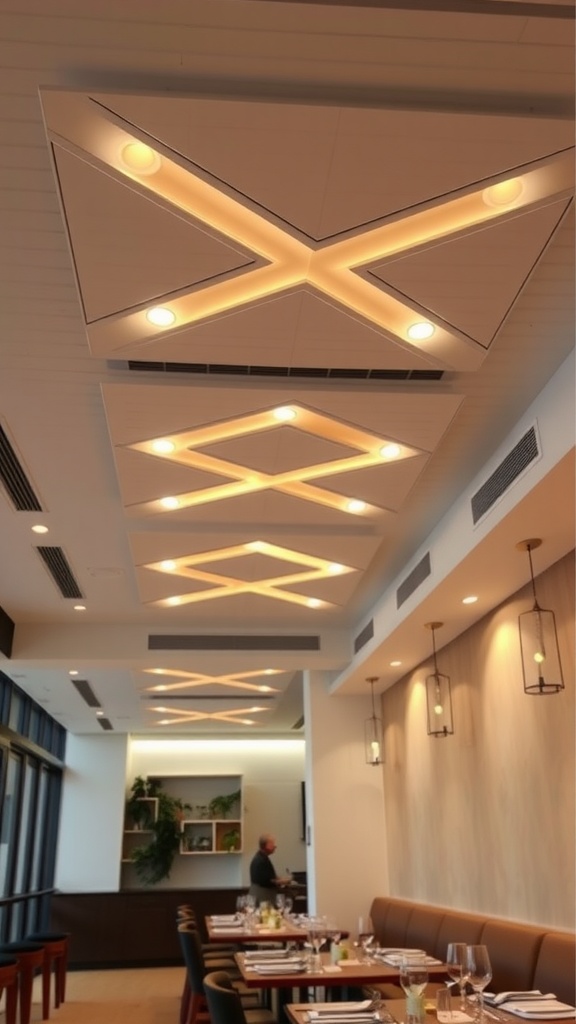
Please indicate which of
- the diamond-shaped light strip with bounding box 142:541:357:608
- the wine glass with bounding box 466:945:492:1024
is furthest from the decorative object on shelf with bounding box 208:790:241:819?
the wine glass with bounding box 466:945:492:1024

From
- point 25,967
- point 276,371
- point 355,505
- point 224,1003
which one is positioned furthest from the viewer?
point 25,967

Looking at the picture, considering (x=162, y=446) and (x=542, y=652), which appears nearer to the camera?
(x=162, y=446)

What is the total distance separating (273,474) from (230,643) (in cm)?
386

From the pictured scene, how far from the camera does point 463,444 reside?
4.53 metres

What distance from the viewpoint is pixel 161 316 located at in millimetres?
3252

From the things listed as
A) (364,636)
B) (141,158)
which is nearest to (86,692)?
(364,636)

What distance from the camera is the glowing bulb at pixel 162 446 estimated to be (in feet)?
13.9

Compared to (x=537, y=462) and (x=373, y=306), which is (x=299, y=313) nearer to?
(x=373, y=306)

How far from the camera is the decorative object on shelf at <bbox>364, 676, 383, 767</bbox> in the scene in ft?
27.3

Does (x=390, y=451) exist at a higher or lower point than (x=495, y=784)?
higher

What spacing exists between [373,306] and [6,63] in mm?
1479

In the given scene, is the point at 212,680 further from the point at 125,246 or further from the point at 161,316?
the point at 125,246

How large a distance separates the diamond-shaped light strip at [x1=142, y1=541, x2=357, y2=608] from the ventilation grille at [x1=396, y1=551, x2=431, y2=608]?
0.39m

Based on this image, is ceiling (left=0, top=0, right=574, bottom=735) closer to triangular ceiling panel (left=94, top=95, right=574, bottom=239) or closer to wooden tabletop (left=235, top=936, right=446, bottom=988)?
triangular ceiling panel (left=94, top=95, right=574, bottom=239)
